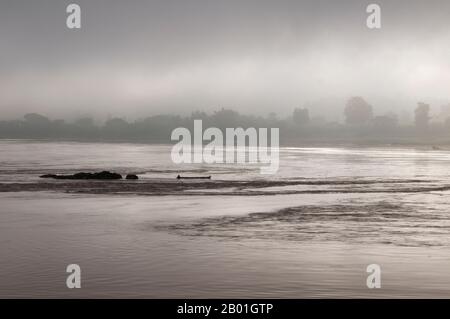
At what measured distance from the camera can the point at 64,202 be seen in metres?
37.2

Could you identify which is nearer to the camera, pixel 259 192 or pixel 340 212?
pixel 340 212

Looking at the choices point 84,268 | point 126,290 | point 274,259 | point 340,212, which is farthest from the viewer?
point 340,212

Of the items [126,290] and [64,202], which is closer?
[126,290]

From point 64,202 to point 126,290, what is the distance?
78.2ft

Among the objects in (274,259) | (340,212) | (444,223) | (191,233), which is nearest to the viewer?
(274,259)

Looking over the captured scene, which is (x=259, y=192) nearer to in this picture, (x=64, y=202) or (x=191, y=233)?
(x=64, y=202)

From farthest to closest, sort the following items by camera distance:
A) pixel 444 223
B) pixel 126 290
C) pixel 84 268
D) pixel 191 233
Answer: pixel 444 223 → pixel 191 233 → pixel 84 268 → pixel 126 290

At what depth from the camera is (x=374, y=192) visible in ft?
152
